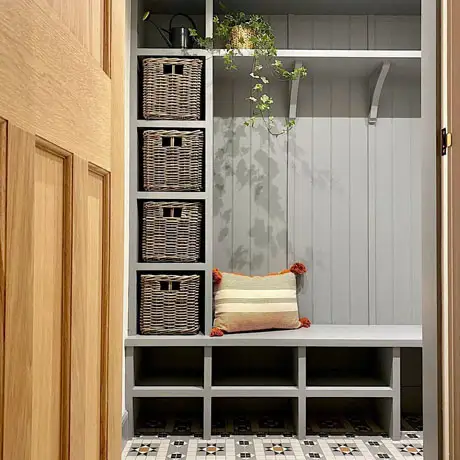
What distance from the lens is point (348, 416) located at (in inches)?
143

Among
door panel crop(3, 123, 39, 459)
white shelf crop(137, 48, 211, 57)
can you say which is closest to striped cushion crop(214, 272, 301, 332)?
white shelf crop(137, 48, 211, 57)

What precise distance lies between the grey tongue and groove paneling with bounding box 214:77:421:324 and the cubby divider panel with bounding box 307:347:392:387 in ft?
0.60

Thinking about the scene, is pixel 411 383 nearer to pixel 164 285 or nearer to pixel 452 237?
pixel 164 285

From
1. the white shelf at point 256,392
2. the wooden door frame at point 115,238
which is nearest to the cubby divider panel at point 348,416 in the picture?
the white shelf at point 256,392

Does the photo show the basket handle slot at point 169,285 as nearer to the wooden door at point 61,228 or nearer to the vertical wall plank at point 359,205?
the vertical wall plank at point 359,205

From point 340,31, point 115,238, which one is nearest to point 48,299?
point 115,238

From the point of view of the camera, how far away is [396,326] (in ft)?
12.1

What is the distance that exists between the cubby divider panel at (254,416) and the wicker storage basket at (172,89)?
5.25 feet

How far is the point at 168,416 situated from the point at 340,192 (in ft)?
5.28

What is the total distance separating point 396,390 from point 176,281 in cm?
124

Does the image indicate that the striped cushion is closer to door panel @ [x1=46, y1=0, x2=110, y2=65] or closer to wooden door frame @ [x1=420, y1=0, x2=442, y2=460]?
wooden door frame @ [x1=420, y1=0, x2=442, y2=460]

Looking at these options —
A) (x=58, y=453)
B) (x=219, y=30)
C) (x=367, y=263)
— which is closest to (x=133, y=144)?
(x=219, y=30)

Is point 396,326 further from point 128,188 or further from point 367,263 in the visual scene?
point 128,188

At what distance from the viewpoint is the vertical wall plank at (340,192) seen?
373 cm
